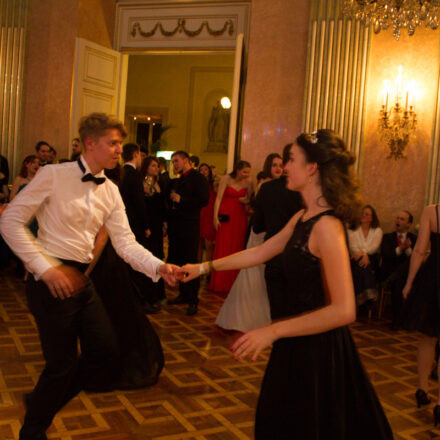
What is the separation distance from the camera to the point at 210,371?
3590 mm

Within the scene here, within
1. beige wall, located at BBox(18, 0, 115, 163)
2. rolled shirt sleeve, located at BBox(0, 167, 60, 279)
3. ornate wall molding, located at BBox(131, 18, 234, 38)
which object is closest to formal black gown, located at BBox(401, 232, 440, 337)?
rolled shirt sleeve, located at BBox(0, 167, 60, 279)

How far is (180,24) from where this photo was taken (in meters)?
7.92

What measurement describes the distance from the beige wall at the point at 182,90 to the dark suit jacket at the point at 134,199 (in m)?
Result: 9.19

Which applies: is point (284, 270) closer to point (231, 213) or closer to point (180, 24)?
point (231, 213)

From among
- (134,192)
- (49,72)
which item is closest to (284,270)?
(134,192)

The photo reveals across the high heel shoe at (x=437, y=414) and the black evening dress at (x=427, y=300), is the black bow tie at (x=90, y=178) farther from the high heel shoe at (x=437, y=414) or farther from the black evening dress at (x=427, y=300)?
the high heel shoe at (x=437, y=414)

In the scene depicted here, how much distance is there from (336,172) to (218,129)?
12.2 m

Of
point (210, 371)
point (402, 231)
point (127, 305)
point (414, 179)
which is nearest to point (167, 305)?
point (210, 371)

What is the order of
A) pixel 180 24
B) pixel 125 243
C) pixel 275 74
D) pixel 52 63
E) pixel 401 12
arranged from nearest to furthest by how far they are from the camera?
1. pixel 125 243
2. pixel 401 12
3. pixel 275 74
4. pixel 52 63
5. pixel 180 24

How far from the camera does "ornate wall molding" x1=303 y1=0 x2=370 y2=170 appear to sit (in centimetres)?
656

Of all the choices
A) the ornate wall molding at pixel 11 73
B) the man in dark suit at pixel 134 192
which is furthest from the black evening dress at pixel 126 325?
the ornate wall molding at pixel 11 73

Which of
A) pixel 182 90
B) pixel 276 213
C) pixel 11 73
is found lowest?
pixel 276 213

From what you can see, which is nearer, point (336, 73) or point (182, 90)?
point (336, 73)

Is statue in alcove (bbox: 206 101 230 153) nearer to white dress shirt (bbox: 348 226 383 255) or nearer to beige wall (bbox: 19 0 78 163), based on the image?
beige wall (bbox: 19 0 78 163)
